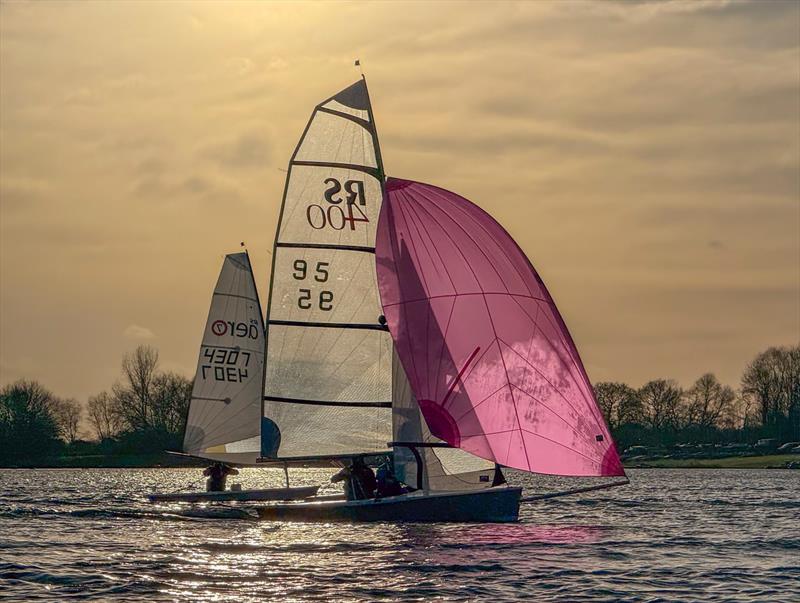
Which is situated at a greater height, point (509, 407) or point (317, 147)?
point (317, 147)

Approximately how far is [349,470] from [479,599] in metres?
14.1

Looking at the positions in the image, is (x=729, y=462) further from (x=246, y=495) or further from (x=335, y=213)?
(x=335, y=213)

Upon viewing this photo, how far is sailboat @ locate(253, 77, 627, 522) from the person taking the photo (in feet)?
113

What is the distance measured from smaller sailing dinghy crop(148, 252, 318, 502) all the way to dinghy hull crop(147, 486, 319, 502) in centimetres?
455

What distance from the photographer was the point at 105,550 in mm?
31109

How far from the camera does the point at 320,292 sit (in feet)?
127

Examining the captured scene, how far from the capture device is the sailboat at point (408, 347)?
34.5 m

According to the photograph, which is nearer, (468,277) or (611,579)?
(611,579)

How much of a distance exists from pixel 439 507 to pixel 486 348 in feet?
14.9

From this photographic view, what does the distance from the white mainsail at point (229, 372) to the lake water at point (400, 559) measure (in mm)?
7029

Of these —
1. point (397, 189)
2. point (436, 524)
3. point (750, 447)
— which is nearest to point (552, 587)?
point (436, 524)

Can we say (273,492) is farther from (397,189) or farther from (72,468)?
(72,468)

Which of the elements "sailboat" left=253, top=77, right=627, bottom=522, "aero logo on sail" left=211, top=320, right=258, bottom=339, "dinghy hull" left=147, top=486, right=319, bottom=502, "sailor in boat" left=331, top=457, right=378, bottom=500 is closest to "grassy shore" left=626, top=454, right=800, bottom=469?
"aero logo on sail" left=211, top=320, right=258, bottom=339

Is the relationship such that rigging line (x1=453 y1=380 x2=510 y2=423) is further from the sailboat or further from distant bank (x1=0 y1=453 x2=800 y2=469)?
distant bank (x1=0 y1=453 x2=800 y2=469)
